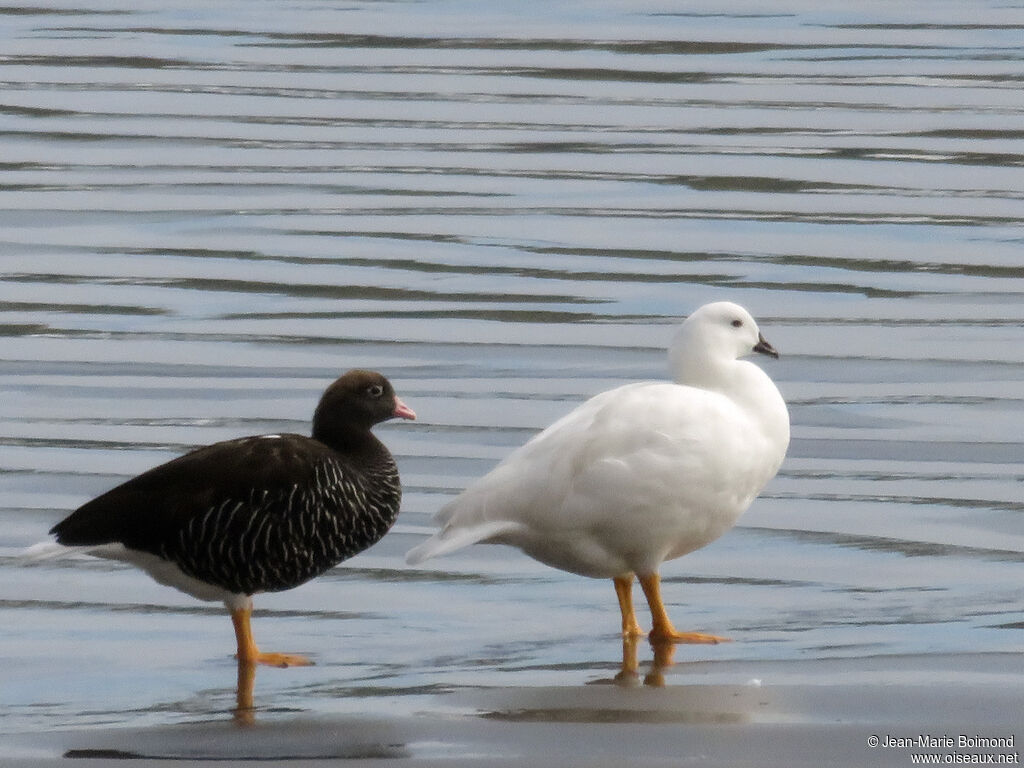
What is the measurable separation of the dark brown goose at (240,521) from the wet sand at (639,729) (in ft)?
2.55

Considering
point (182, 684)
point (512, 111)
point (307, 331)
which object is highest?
point (512, 111)

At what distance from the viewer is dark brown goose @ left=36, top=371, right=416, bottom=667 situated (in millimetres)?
7539

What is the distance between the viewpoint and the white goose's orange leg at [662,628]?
774cm

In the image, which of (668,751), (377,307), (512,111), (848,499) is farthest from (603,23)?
(668,751)

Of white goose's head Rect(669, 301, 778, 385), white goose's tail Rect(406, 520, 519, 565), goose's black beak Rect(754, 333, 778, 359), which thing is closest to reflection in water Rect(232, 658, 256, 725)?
white goose's tail Rect(406, 520, 519, 565)

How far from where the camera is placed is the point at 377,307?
13.0 meters

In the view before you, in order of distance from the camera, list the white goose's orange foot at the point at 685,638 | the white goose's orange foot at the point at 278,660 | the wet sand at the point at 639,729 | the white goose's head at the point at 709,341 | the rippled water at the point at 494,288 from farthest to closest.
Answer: the white goose's head at the point at 709,341 → the rippled water at the point at 494,288 → the white goose's orange foot at the point at 685,638 → the white goose's orange foot at the point at 278,660 → the wet sand at the point at 639,729

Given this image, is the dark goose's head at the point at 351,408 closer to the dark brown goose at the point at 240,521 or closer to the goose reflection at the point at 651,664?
the dark brown goose at the point at 240,521

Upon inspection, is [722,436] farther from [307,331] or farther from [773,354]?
[307,331]

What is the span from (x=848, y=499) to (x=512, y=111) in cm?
849

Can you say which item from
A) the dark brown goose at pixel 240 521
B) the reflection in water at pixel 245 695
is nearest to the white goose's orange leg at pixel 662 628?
the dark brown goose at pixel 240 521

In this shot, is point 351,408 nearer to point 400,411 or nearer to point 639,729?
point 400,411

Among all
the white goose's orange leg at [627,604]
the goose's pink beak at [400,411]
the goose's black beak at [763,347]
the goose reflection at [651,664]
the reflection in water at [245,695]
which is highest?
the goose's black beak at [763,347]

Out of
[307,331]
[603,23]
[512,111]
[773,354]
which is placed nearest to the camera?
[773,354]
